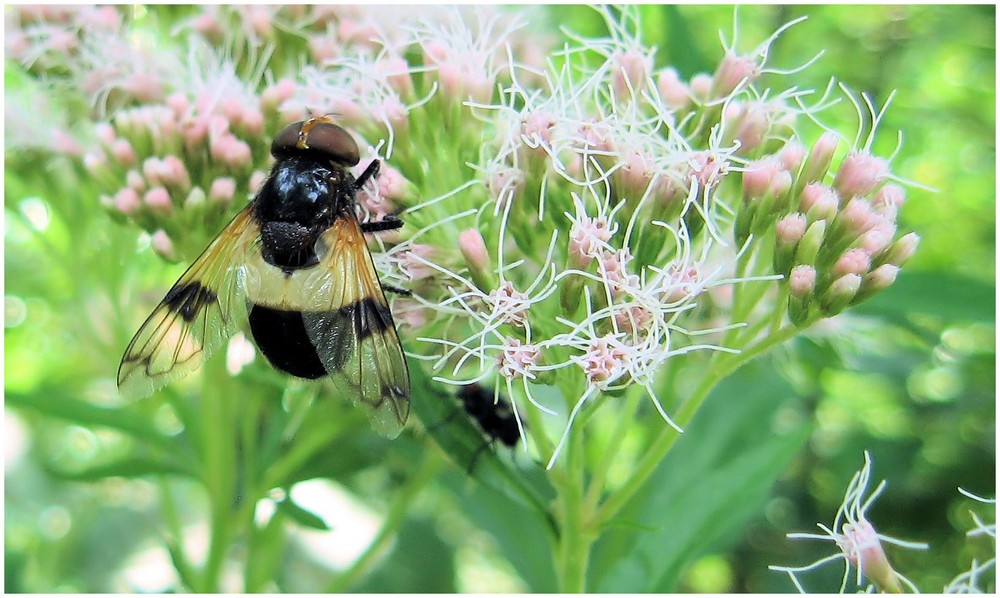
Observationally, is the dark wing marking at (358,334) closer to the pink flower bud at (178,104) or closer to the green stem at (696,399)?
the green stem at (696,399)

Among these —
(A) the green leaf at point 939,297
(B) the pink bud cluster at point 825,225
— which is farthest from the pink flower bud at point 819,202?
(A) the green leaf at point 939,297

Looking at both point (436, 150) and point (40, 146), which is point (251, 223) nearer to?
point (436, 150)

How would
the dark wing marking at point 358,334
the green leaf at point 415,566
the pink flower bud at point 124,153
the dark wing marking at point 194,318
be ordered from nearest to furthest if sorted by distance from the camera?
the dark wing marking at point 358,334 < the dark wing marking at point 194,318 < the pink flower bud at point 124,153 < the green leaf at point 415,566

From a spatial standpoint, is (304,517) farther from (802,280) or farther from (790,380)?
(790,380)

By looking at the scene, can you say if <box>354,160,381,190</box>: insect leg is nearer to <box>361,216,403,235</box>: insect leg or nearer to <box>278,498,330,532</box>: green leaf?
<box>361,216,403,235</box>: insect leg

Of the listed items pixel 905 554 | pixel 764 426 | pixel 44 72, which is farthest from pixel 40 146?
pixel 905 554

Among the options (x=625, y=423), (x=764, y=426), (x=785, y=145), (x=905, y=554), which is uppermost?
(x=785, y=145)

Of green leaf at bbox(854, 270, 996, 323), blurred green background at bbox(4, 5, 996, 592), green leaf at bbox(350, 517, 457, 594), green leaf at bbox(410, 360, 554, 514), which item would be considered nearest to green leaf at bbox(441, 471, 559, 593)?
blurred green background at bbox(4, 5, 996, 592)

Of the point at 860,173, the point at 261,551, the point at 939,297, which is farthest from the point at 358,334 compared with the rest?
the point at 939,297
